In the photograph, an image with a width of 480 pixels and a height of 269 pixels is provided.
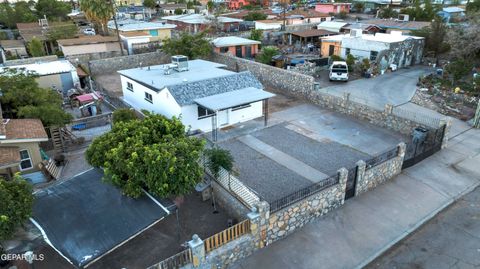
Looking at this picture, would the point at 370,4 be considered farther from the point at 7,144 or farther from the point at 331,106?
the point at 7,144

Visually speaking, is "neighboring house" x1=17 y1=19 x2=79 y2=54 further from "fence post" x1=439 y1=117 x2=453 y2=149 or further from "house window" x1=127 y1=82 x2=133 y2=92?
"fence post" x1=439 y1=117 x2=453 y2=149

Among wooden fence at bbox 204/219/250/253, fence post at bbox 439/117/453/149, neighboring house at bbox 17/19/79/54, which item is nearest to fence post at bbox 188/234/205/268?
wooden fence at bbox 204/219/250/253

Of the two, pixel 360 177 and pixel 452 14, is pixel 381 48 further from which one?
pixel 452 14

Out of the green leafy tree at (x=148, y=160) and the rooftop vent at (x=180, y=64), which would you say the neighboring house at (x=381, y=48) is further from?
the green leafy tree at (x=148, y=160)

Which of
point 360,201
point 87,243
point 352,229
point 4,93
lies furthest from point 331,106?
point 4,93

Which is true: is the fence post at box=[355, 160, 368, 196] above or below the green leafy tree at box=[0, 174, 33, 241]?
below

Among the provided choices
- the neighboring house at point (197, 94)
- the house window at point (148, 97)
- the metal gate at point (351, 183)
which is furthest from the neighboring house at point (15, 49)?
the metal gate at point (351, 183)
